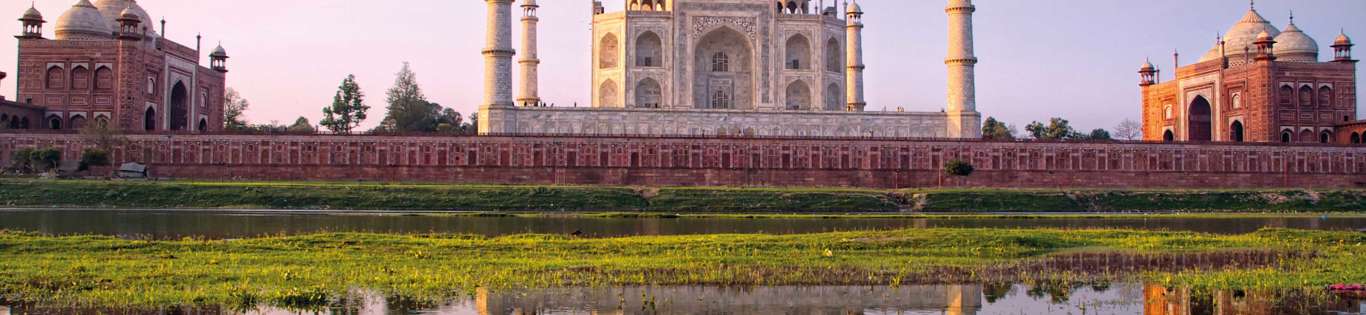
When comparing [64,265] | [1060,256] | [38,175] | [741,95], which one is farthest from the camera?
[741,95]

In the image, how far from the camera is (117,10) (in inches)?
2589

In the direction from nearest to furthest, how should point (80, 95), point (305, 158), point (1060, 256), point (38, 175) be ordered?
point (1060, 256) < point (38, 175) < point (305, 158) < point (80, 95)

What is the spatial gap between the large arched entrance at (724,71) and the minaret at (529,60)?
7578mm

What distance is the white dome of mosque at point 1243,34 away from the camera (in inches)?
2884

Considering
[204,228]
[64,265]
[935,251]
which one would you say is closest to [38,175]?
[204,228]

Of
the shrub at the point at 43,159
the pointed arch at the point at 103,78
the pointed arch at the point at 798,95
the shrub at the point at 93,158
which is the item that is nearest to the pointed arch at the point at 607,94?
the pointed arch at the point at 798,95

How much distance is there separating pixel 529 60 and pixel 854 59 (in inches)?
649

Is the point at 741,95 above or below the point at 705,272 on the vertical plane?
above

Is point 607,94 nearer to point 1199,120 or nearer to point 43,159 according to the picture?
point 43,159

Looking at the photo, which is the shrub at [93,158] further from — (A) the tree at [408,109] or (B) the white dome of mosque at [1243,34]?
(B) the white dome of mosque at [1243,34]

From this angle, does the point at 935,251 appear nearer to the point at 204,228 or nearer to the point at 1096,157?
the point at 204,228

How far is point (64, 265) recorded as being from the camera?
1873 centimetres

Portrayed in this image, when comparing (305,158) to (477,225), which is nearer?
(477,225)

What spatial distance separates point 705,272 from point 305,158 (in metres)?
40.1
